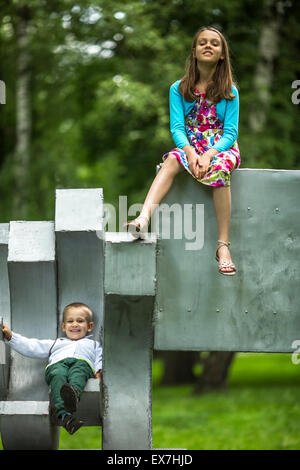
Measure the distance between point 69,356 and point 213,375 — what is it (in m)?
9.97

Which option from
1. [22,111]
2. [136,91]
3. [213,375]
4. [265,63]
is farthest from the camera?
[213,375]

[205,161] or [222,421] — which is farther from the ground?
[205,161]

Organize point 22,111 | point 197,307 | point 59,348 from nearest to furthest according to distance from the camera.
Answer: point 197,307, point 59,348, point 22,111

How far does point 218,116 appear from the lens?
4992mm

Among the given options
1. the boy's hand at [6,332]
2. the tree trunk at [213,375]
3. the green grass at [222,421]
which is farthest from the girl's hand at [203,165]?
the tree trunk at [213,375]

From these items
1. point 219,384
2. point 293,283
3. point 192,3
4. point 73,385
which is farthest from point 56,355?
point 219,384

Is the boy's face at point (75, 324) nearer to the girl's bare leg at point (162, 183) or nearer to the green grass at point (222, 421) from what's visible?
the girl's bare leg at point (162, 183)

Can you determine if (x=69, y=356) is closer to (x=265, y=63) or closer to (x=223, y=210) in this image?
(x=223, y=210)

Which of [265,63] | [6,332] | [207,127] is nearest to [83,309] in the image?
[6,332]

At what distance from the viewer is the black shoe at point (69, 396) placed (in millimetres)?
4625

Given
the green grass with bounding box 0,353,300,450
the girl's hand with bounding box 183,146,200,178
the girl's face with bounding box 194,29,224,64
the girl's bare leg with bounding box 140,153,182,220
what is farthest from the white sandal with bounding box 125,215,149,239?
the green grass with bounding box 0,353,300,450

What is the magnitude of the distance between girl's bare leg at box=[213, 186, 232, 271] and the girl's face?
876 millimetres

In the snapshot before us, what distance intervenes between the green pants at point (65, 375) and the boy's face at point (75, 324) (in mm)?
350
